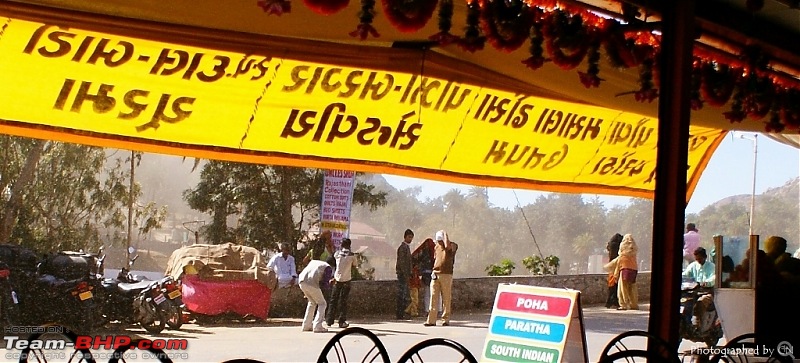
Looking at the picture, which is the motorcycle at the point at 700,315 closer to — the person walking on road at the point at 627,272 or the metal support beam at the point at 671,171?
the person walking on road at the point at 627,272

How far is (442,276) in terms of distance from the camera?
34.1 feet

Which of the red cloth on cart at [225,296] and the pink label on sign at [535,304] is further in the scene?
the red cloth on cart at [225,296]

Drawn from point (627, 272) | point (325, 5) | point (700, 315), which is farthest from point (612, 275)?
point (325, 5)

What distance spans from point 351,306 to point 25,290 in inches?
162

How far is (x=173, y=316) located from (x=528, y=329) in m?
6.31

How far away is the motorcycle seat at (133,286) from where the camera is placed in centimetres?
902

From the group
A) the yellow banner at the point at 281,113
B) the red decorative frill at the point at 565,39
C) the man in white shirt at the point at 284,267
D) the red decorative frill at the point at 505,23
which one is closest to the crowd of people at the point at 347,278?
the man in white shirt at the point at 284,267

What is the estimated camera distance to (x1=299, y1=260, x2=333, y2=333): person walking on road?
9.16 meters

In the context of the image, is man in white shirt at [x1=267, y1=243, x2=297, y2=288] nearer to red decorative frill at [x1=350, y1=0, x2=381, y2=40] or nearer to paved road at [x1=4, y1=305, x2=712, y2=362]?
paved road at [x1=4, y1=305, x2=712, y2=362]

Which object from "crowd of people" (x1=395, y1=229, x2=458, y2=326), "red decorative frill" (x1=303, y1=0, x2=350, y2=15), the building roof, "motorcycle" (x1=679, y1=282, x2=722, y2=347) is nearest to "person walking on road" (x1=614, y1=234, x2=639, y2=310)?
"crowd of people" (x1=395, y1=229, x2=458, y2=326)

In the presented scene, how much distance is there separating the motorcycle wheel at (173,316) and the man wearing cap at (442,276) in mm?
2962

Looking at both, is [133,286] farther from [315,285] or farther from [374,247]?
[374,247]

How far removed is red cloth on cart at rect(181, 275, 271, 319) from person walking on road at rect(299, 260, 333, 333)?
3.19ft

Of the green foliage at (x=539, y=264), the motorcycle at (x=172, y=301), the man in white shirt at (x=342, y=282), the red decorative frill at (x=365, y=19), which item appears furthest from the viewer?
the green foliage at (x=539, y=264)
